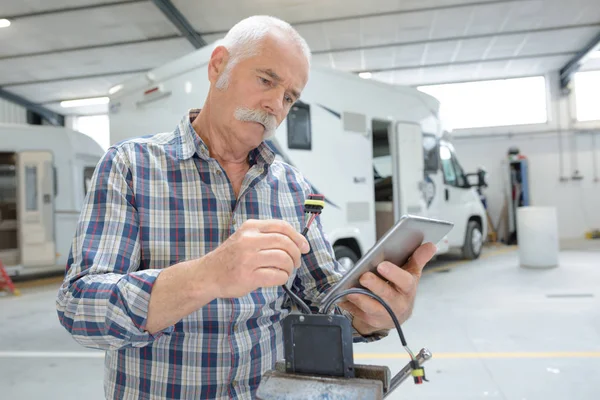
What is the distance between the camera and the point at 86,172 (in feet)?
23.7

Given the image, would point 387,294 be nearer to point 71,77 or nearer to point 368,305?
point 368,305

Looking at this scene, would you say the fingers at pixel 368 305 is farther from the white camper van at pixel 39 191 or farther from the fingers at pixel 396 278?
the white camper van at pixel 39 191

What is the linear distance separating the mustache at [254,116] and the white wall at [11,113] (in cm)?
1214

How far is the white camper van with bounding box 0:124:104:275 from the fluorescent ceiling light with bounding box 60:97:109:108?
527cm

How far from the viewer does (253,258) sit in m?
0.72

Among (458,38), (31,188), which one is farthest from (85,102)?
(458,38)

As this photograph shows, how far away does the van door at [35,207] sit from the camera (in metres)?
6.48

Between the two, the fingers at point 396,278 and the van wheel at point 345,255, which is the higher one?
the fingers at point 396,278

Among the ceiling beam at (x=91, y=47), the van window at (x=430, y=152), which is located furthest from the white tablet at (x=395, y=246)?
the ceiling beam at (x=91, y=47)

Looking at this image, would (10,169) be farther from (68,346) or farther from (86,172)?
(68,346)

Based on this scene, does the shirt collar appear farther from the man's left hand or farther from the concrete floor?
the concrete floor

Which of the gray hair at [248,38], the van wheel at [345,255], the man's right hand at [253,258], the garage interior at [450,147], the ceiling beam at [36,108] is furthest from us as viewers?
the ceiling beam at [36,108]

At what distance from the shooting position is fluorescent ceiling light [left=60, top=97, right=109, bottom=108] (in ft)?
38.4

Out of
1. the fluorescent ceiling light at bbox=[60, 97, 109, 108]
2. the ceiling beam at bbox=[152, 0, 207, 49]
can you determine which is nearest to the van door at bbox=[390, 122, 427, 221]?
the ceiling beam at bbox=[152, 0, 207, 49]
